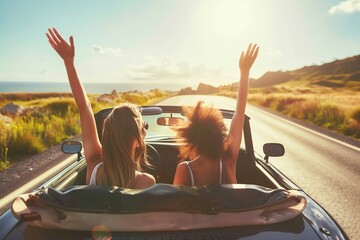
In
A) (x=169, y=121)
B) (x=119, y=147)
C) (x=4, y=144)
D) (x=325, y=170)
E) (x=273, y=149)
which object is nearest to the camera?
(x=119, y=147)

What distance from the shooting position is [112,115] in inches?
95.8

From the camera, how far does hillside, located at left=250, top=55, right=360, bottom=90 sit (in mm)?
121750

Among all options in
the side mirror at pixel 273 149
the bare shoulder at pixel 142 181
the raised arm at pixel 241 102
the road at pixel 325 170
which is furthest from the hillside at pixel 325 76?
the bare shoulder at pixel 142 181

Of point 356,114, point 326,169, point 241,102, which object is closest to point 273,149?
point 241,102

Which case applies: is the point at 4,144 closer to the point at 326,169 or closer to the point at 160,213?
the point at 326,169

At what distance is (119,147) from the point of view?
2.36 meters

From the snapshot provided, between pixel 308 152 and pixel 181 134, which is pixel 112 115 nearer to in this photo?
pixel 181 134

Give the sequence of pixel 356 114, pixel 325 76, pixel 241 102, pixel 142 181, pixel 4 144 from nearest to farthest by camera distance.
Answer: pixel 142 181 → pixel 241 102 → pixel 4 144 → pixel 356 114 → pixel 325 76

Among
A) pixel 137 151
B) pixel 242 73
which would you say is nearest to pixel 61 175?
pixel 137 151

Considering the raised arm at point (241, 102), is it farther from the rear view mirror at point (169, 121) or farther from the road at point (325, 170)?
the rear view mirror at point (169, 121)

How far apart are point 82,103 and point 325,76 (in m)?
153

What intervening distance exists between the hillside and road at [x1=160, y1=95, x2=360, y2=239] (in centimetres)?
10264

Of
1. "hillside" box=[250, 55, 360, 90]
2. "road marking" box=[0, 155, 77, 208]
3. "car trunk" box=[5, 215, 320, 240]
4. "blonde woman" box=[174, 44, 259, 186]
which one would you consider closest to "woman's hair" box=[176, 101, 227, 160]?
"blonde woman" box=[174, 44, 259, 186]

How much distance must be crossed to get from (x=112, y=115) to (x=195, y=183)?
701 millimetres
